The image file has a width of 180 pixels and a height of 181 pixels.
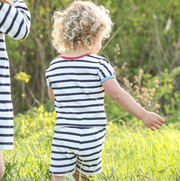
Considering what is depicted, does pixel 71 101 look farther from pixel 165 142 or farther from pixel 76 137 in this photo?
pixel 165 142

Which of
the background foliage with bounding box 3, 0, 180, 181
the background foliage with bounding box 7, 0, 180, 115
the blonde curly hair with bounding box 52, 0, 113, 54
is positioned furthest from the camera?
the background foliage with bounding box 7, 0, 180, 115

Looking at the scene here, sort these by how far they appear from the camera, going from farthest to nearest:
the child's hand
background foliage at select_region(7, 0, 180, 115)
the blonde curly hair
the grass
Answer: background foliage at select_region(7, 0, 180, 115) < the grass < the blonde curly hair < the child's hand

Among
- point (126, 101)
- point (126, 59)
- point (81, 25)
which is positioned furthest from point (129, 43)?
point (126, 101)

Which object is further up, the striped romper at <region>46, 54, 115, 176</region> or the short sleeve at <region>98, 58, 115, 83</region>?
the short sleeve at <region>98, 58, 115, 83</region>

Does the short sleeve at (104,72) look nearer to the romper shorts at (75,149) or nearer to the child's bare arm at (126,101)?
the child's bare arm at (126,101)

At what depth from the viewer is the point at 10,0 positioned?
4.48 feet

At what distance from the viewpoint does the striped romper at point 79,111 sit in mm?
1301

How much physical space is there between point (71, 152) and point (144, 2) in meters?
4.29

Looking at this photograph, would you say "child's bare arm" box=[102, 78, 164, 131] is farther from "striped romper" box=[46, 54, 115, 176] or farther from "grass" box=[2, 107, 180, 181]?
"grass" box=[2, 107, 180, 181]

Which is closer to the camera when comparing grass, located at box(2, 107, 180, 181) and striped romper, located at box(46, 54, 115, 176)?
striped romper, located at box(46, 54, 115, 176)

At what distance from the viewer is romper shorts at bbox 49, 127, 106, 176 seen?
1.30m

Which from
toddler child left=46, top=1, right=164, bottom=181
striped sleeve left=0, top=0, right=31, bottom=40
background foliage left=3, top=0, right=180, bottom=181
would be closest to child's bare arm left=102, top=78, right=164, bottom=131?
toddler child left=46, top=1, right=164, bottom=181

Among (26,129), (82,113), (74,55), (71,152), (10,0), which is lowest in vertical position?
(26,129)

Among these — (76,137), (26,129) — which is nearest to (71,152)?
(76,137)
